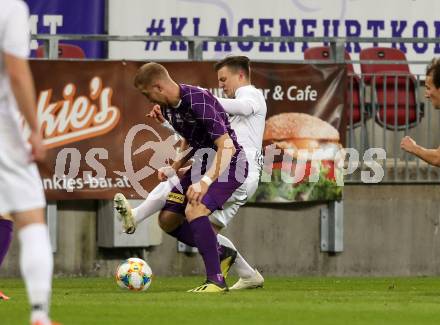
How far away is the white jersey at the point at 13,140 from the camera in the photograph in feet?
23.4

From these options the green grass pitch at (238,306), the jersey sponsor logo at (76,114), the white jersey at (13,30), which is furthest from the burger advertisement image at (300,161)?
the white jersey at (13,30)

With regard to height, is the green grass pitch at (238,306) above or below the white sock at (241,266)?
below

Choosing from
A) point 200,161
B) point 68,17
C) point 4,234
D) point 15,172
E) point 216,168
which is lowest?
point 4,234

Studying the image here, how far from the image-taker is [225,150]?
10953 mm

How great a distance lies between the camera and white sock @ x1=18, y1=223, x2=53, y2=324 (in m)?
7.27

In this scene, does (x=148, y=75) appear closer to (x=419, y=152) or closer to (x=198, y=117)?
(x=198, y=117)

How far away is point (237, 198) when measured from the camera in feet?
40.4

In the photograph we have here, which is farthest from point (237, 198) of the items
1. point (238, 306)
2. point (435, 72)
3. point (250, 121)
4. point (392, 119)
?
point (392, 119)

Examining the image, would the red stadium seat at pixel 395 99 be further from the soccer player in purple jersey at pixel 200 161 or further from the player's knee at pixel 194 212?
the player's knee at pixel 194 212

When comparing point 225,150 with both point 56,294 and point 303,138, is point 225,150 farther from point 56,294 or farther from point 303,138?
point 303,138

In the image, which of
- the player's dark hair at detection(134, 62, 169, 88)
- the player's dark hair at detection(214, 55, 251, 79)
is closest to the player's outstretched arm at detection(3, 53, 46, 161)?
the player's dark hair at detection(134, 62, 169, 88)

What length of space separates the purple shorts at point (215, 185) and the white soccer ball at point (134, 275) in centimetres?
51

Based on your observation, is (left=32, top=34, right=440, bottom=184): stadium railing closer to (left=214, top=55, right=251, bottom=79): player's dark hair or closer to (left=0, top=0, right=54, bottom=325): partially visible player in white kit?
(left=214, top=55, right=251, bottom=79): player's dark hair

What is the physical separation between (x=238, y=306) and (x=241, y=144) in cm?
285
